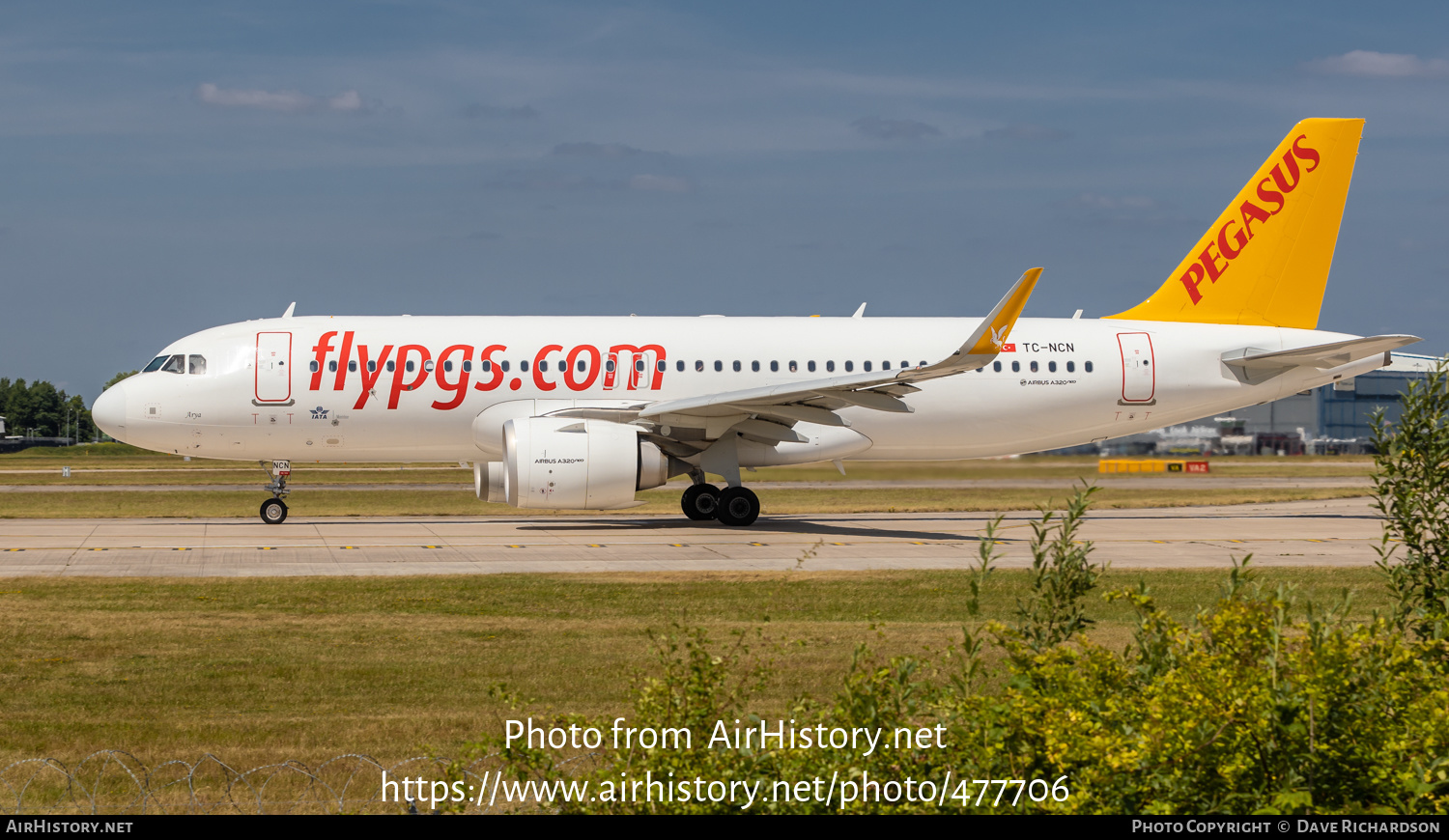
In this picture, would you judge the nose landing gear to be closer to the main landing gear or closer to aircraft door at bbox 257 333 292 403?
aircraft door at bbox 257 333 292 403

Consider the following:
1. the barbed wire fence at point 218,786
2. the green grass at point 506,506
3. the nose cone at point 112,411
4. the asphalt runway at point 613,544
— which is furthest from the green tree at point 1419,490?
the nose cone at point 112,411

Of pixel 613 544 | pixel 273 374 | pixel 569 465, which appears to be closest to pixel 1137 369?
pixel 613 544

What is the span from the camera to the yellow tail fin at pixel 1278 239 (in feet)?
89.6

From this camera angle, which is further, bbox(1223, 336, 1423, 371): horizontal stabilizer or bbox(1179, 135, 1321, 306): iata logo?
bbox(1179, 135, 1321, 306): iata logo

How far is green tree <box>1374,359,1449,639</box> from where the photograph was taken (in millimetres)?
7859

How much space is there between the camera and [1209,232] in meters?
27.7

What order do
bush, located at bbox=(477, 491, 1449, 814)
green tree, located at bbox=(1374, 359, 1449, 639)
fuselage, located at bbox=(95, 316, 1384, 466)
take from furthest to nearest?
fuselage, located at bbox=(95, 316, 1384, 466), green tree, located at bbox=(1374, 359, 1449, 639), bush, located at bbox=(477, 491, 1449, 814)

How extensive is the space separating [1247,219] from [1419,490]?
2131 centimetres

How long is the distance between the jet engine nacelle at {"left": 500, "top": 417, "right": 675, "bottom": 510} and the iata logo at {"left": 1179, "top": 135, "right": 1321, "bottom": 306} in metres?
13.3

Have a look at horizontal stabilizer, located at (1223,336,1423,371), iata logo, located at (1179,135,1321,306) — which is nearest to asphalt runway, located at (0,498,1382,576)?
horizontal stabilizer, located at (1223,336,1423,371)

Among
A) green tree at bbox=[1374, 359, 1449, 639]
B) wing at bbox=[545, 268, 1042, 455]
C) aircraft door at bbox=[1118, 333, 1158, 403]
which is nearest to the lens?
green tree at bbox=[1374, 359, 1449, 639]

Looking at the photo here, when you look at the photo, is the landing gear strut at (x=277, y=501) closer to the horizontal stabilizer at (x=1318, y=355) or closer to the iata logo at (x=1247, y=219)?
the iata logo at (x=1247, y=219)

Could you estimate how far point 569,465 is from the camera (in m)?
22.3

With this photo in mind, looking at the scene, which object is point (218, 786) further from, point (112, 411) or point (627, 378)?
point (112, 411)
